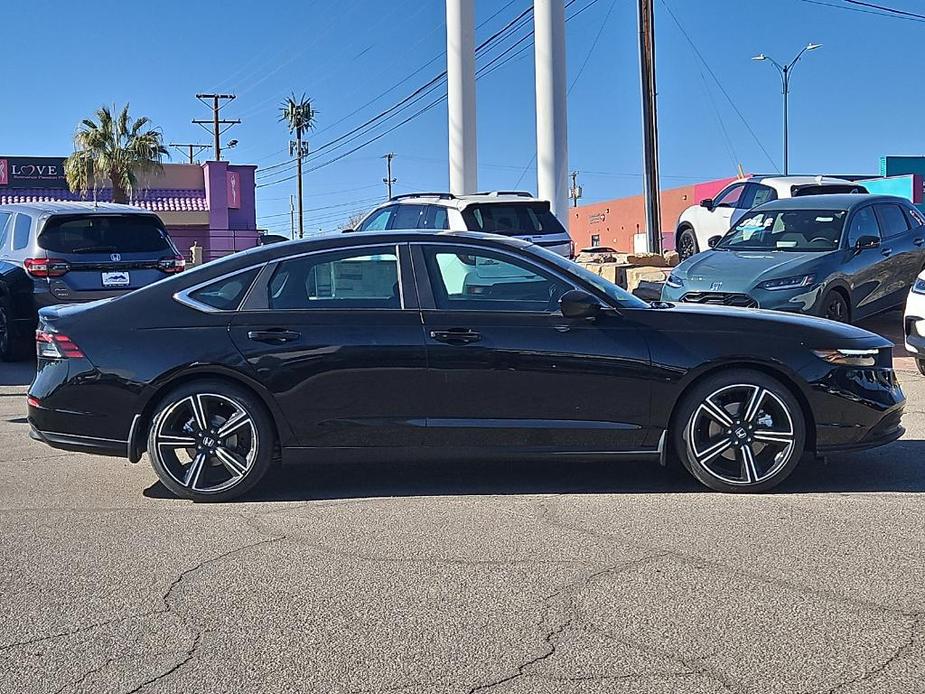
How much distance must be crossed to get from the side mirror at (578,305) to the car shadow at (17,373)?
6865mm

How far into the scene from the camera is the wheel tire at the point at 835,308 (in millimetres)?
12203

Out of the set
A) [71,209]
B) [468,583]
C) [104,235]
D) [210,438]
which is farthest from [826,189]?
[468,583]

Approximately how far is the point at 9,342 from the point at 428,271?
7498 millimetres

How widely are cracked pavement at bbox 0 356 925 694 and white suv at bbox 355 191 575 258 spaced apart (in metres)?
7.68

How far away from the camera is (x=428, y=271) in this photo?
6.48m

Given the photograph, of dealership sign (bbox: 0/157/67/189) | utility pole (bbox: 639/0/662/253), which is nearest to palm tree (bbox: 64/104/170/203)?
dealership sign (bbox: 0/157/67/189)

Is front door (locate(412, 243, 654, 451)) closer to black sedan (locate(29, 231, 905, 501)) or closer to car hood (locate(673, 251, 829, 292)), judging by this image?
black sedan (locate(29, 231, 905, 501))

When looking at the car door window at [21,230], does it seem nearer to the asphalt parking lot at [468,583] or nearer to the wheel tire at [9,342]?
the wheel tire at [9,342]

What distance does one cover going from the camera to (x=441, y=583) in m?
4.87

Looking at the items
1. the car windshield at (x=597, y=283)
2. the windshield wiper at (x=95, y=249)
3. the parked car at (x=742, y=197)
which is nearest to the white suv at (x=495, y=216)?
the windshield wiper at (x=95, y=249)

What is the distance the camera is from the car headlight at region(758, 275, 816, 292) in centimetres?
1193

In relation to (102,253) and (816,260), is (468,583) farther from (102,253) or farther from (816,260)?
(816,260)

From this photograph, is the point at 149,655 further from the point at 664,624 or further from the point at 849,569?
the point at 849,569

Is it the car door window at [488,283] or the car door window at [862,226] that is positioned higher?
the car door window at [862,226]
